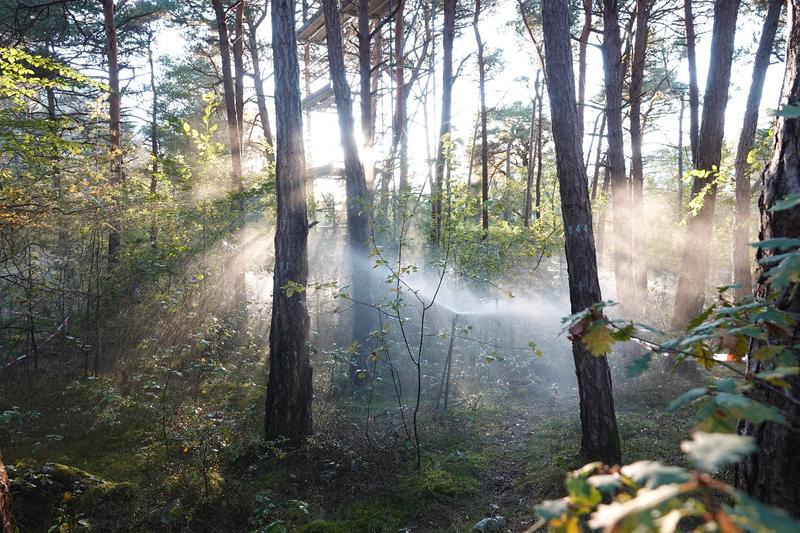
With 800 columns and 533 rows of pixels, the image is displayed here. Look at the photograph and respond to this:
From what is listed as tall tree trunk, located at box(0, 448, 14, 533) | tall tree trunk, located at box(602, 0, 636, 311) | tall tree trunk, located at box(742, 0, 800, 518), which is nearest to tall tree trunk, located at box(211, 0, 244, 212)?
tall tree trunk, located at box(602, 0, 636, 311)

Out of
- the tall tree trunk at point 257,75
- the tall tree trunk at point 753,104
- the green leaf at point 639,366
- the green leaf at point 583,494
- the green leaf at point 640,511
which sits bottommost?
the green leaf at point 583,494

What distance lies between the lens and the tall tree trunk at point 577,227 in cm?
482

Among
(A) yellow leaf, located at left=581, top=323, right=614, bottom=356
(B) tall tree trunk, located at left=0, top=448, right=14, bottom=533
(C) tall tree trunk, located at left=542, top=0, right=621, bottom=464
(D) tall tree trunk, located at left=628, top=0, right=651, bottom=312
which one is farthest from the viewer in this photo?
(D) tall tree trunk, located at left=628, top=0, right=651, bottom=312

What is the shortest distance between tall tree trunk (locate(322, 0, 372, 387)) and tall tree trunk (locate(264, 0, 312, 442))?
9.63 feet

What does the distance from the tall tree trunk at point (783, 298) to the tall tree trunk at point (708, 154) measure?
6303mm

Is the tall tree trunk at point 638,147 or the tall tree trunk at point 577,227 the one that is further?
the tall tree trunk at point 638,147

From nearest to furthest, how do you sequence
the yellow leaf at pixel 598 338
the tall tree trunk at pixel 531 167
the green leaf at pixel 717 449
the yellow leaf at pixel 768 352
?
the green leaf at pixel 717 449, the yellow leaf at pixel 768 352, the yellow leaf at pixel 598 338, the tall tree trunk at pixel 531 167

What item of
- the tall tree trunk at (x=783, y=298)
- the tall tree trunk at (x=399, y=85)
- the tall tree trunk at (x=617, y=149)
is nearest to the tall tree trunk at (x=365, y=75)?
the tall tree trunk at (x=399, y=85)

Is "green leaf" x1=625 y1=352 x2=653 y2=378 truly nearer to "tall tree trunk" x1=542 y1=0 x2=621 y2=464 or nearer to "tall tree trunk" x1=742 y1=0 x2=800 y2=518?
"tall tree trunk" x1=742 y1=0 x2=800 y2=518

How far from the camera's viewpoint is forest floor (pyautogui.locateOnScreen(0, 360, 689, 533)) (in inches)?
166

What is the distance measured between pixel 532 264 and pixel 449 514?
32.8 feet

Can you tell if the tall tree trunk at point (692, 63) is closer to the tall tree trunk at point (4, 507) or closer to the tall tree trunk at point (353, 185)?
the tall tree trunk at point (353, 185)

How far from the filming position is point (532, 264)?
13.6m

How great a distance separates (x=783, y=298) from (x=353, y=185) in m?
8.31
